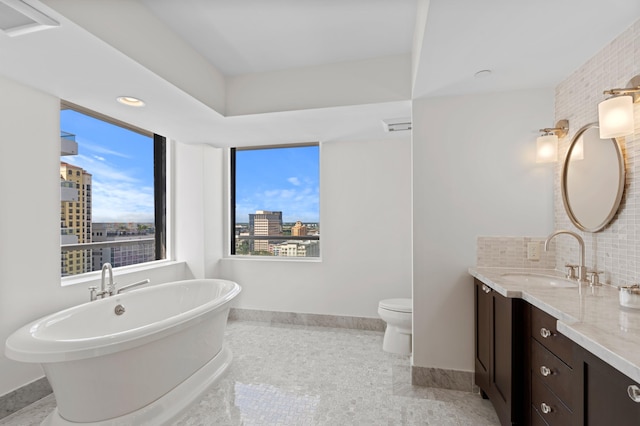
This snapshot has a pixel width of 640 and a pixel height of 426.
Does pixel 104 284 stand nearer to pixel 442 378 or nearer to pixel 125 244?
pixel 125 244

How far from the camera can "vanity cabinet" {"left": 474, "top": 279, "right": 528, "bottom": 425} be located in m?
1.58

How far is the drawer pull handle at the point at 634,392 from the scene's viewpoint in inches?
29.8

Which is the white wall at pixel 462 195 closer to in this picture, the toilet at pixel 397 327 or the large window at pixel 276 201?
the toilet at pixel 397 327

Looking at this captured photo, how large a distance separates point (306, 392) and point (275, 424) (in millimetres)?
391

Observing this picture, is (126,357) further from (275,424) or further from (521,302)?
(521,302)

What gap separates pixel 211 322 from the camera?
2.38 meters

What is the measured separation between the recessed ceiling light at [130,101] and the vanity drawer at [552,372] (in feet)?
9.66

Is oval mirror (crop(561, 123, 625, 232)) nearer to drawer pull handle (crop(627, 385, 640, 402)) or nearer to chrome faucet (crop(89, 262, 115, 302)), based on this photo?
drawer pull handle (crop(627, 385, 640, 402))

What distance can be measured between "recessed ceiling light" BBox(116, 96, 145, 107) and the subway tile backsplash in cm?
276

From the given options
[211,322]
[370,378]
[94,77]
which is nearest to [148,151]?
[94,77]

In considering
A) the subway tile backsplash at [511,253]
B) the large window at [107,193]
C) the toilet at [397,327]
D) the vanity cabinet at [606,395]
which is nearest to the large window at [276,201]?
the large window at [107,193]

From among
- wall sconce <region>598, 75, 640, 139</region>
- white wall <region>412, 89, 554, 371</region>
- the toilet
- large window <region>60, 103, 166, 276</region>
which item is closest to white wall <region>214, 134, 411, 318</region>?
the toilet

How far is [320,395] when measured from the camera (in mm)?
2154

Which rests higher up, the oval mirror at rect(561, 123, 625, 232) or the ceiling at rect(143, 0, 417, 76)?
the ceiling at rect(143, 0, 417, 76)
